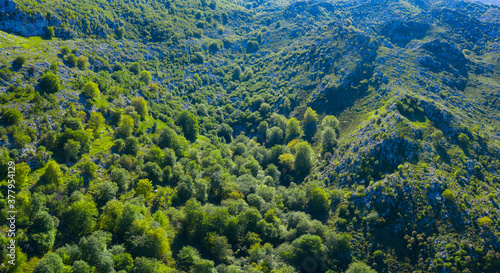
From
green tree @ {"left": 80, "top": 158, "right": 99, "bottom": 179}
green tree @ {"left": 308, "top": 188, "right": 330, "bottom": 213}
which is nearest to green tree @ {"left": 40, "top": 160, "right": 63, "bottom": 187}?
green tree @ {"left": 80, "top": 158, "right": 99, "bottom": 179}

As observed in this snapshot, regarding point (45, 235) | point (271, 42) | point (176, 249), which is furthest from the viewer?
point (271, 42)

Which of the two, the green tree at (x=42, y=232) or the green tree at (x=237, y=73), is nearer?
the green tree at (x=42, y=232)

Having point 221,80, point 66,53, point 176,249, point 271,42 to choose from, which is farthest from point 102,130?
point 271,42

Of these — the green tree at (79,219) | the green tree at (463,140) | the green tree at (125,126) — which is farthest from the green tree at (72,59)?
the green tree at (463,140)

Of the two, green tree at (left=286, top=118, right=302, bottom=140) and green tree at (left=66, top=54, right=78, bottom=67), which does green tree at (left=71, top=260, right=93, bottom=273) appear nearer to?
green tree at (left=66, top=54, right=78, bottom=67)

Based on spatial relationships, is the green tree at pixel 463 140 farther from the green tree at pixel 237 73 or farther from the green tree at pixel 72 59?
the green tree at pixel 72 59

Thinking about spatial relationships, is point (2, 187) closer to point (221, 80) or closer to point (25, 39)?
point (25, 39)
